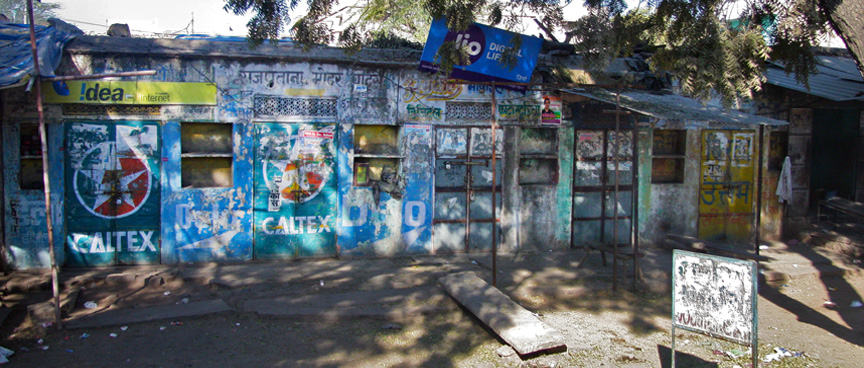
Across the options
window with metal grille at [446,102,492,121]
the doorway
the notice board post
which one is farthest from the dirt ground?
window with metal grille at [446,102,492,121]

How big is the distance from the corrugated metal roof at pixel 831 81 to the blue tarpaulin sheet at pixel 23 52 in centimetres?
940

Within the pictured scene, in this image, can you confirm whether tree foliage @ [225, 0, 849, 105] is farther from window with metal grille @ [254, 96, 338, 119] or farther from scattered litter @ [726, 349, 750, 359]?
scattered litter @ [726, 349, 750, 359]

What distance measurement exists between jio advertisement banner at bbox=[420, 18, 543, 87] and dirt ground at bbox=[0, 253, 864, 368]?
330 centimetres

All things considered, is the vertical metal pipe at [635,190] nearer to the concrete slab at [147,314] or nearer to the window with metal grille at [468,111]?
the window with metal grille at [468,111]

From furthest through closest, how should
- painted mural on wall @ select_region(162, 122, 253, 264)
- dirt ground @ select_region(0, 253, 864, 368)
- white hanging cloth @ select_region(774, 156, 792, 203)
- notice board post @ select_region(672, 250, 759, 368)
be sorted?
white hanging cloth @ select_region(774, 156, 792, 203), painted mural on wall @ select_region(162, 122, 253, 264), dirt ground @ select_region(0, 253, 864, 368), notice board post @ select_region(672, 250, 759, 368)

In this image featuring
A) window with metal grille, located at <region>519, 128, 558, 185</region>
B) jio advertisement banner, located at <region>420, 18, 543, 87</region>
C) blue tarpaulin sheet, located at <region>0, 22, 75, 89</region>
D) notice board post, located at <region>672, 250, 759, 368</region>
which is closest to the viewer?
notice board post, located at <region>672, 250, 759, 368</region>

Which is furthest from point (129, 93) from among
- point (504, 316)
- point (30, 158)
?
point (504, 316)

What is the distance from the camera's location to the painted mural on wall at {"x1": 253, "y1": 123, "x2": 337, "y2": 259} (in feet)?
25.5

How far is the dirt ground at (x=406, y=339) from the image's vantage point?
4969 millimetres

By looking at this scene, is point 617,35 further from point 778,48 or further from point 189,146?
point 189,146

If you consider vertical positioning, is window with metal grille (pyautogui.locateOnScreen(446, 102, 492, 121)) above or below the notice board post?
above

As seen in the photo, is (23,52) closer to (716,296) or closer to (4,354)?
(4,354)

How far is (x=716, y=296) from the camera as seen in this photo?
4.29m

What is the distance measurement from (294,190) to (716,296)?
215 inches
